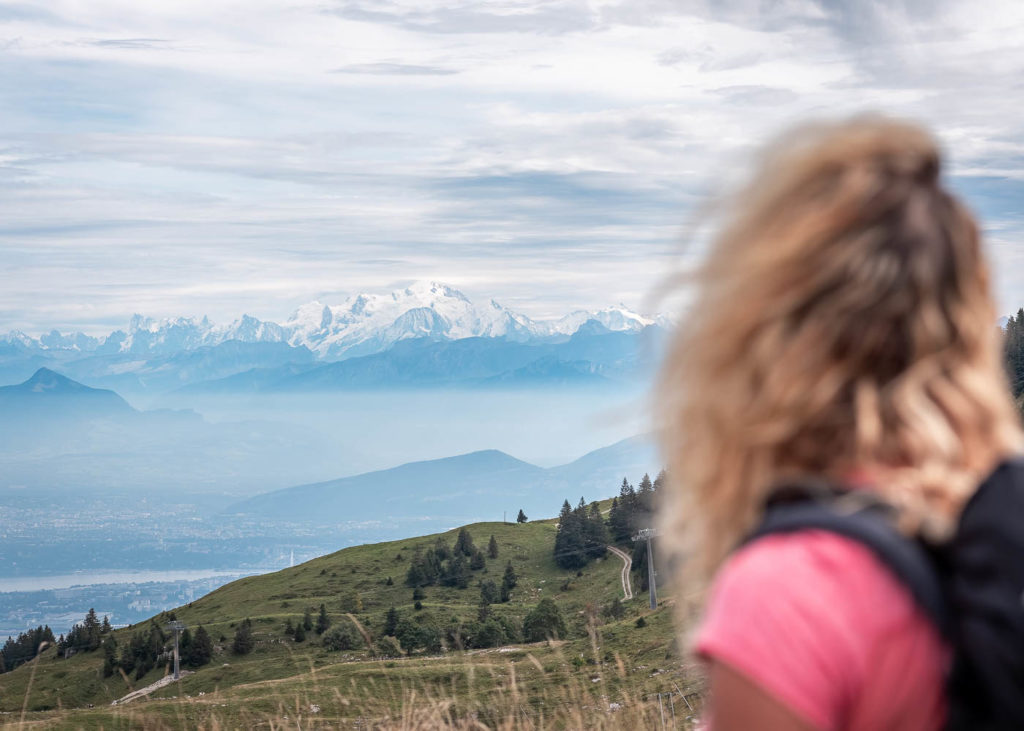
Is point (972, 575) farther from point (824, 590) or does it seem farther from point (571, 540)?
point (571, 540)

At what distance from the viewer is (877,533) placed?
185 centimetres

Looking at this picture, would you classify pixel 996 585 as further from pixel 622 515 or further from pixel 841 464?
pixel 622 515

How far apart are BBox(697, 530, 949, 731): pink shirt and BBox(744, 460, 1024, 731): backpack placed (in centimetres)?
3

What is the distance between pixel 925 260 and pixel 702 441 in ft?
2.12

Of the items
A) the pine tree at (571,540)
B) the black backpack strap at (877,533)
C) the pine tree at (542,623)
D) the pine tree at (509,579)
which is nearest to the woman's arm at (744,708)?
the black backpack strap at (877,533)

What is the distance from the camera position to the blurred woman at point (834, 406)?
72.1 inches

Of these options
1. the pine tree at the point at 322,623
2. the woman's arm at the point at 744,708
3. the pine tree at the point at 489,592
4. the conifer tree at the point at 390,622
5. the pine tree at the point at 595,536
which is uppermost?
the woman's arm at the point at 744,708

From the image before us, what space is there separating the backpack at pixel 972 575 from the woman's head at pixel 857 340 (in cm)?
9

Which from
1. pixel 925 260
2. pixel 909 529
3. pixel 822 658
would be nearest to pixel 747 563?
pixel 822 658

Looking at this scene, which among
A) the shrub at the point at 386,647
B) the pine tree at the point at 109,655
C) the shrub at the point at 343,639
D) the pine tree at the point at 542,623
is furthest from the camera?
the pine tree at the point at 109,655

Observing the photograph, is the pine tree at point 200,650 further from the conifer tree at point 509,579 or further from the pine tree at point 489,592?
the conifer tree at point 509,579

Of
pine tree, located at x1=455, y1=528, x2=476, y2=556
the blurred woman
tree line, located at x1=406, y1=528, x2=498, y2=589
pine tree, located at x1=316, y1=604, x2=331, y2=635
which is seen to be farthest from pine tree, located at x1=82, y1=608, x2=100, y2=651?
the blurred woman

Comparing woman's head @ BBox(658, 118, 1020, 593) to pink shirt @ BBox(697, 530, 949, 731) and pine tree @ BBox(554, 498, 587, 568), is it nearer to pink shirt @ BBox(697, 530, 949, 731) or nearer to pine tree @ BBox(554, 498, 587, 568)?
pink shirt @ BBox(697, 530, 949, 731)

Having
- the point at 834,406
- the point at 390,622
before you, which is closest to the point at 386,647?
the point at 834,406
